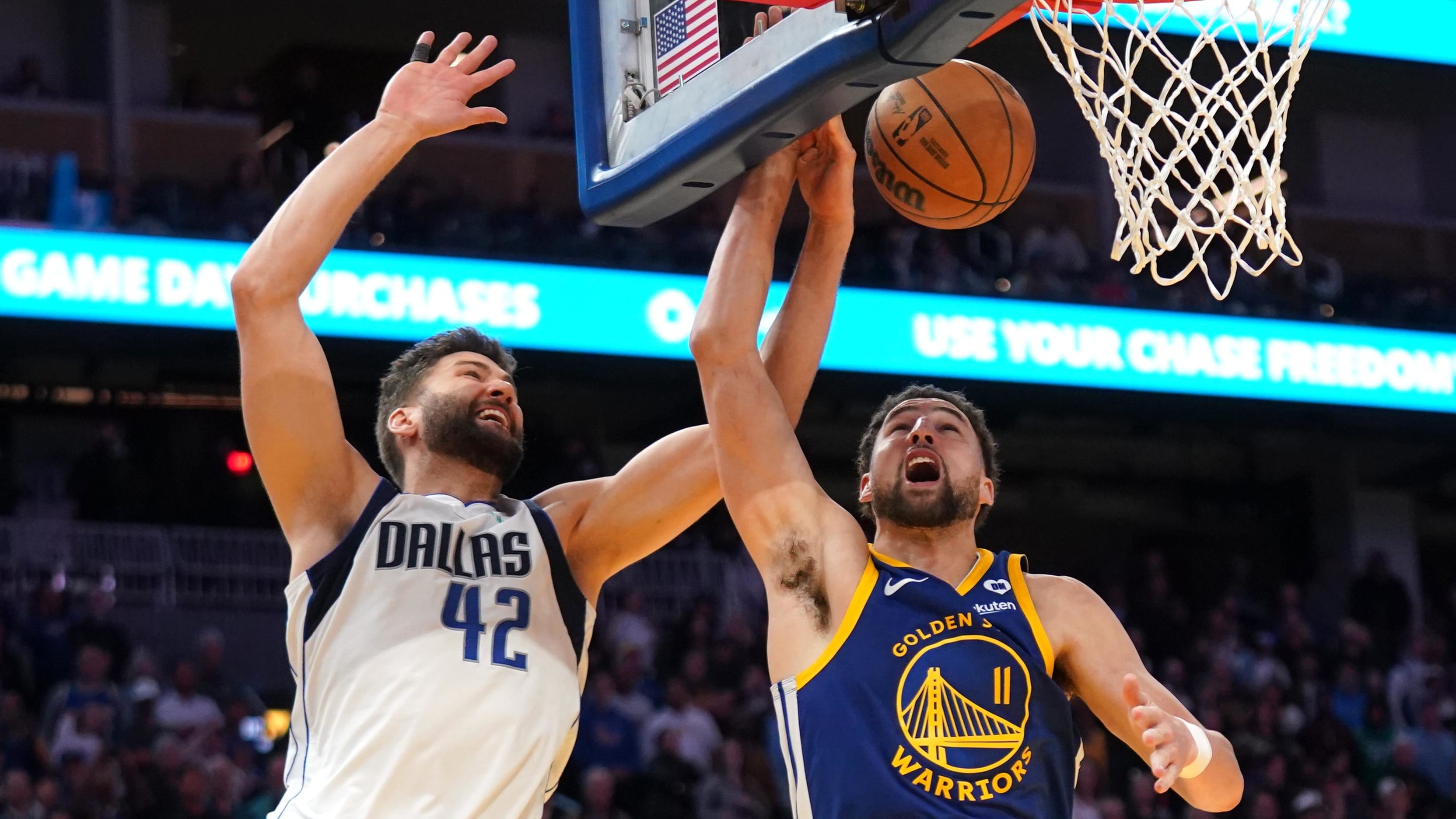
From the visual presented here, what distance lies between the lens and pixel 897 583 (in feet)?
11.5

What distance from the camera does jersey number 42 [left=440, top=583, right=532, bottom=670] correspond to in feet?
10.8

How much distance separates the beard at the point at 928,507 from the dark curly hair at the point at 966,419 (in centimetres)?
11

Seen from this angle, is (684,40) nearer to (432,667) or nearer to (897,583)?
(897,583)

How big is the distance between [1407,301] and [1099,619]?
36.3 feet

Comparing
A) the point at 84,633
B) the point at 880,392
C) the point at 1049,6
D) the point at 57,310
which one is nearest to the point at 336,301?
the point at 57,310

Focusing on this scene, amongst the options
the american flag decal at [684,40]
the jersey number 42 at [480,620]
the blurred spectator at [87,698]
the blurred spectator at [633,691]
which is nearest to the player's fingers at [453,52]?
the american flag decal at [684,40]

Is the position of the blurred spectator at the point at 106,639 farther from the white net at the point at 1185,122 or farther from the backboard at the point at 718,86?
the white net at the point at 1185,122

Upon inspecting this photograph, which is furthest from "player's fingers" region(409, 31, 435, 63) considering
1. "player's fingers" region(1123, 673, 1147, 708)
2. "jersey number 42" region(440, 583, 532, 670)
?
"player's fingers" region(1123, 673, 1147, 708)

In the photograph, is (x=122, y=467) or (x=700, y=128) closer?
(x=700, y=128)

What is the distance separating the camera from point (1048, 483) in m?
17.4

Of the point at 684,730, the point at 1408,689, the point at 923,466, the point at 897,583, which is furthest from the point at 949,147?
the point at 1408,689

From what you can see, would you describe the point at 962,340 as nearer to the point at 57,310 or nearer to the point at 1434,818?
→ the point at 1434,818

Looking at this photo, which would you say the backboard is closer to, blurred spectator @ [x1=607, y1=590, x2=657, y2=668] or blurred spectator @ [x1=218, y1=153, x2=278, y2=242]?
blurred spectator @ [x1=218, y1=153, x2=278, y2=242]

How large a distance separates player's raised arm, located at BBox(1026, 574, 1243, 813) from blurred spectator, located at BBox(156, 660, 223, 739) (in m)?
6.50
